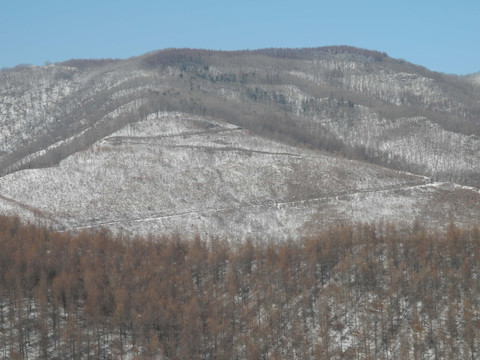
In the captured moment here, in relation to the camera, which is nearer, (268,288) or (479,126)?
(268,288)

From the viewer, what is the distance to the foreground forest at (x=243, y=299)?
165 ft

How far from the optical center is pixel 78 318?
5278cm

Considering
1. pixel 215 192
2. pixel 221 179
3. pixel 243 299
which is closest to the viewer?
pixel 243 299

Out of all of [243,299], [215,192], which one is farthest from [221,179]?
[243,299]

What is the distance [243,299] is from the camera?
2318 inches

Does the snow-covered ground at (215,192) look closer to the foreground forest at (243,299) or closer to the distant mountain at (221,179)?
the distant mountain at (221,179)

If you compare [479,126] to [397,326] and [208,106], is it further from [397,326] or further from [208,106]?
[397,326]

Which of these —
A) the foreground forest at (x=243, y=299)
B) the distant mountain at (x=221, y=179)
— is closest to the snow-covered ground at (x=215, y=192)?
the distant mountain at (x=221, y=179)

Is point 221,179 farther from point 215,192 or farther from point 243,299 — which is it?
point 243,299

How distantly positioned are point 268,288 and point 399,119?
147m

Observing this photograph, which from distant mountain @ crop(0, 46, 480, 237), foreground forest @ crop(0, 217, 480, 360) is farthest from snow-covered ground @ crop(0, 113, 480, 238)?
foreground forest @ crop(0, 217, 480, 360)

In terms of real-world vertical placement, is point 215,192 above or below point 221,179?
below

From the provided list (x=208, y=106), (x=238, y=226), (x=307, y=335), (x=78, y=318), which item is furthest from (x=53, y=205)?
(x=208, y=106)

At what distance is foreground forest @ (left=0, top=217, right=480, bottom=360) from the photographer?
5041 cm
